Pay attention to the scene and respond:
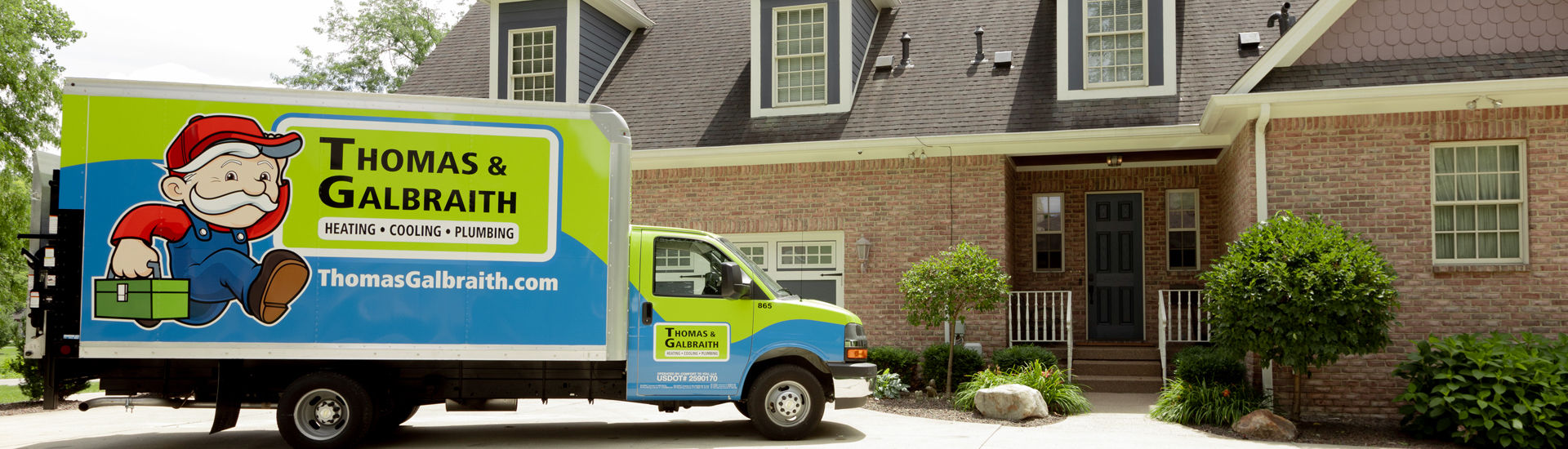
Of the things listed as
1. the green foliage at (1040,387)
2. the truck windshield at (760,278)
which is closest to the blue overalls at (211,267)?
the truck windshield at (760,278)

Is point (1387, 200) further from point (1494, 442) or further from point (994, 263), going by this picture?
point (994, 263)

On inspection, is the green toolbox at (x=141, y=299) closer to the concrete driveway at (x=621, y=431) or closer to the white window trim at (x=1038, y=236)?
the concrete driveway at (x=621, y=431)

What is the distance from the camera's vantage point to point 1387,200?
10.2 metres

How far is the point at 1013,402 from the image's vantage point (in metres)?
10.0

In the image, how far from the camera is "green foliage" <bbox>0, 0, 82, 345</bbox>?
1788 cm

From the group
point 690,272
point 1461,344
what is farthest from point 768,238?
point 1461,344

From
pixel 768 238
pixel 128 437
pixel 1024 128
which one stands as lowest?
pixel 128 437

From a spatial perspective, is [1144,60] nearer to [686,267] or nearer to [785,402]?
[785,402]

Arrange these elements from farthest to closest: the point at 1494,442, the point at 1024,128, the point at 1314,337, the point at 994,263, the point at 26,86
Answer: the point at 26,86 → the point at 1024,128 → the point at 994,263 → the point at 1314,337 → the point at 1494,442

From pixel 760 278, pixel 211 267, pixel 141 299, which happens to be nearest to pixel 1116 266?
pixel 760 278

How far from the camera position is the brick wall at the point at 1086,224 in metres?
13.8

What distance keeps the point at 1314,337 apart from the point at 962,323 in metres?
4.62

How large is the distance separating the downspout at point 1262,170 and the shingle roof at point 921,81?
5.97 feet

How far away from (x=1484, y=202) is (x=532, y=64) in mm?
12049
